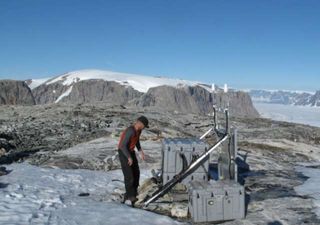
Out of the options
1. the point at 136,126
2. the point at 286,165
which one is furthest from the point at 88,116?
the point at 136,126

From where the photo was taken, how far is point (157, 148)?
19062 millimetres

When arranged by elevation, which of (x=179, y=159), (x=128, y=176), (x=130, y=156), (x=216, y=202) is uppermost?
(x=130, y=156)

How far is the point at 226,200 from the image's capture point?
9.65 metres

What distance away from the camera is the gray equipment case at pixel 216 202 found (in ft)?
31.3

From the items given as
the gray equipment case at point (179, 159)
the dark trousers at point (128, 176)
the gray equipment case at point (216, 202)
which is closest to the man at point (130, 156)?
the dark trousers at point (128, 176)

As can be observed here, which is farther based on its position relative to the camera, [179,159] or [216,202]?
[179,159]

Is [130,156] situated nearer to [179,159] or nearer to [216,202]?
[179,159]

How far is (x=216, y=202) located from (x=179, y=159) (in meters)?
2.23

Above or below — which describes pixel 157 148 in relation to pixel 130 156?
below

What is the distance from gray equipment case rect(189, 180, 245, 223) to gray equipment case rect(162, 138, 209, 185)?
1798 millimetres

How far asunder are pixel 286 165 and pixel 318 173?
2.01 metres

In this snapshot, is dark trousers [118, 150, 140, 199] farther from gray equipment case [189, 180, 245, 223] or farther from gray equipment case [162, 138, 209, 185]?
gray equipment case [189, 180, 245, 223]

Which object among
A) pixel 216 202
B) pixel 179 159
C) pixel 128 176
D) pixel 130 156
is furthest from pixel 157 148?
pixel 216 202

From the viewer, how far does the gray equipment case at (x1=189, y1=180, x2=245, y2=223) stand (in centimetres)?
954
